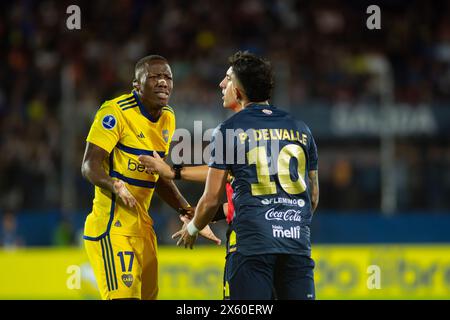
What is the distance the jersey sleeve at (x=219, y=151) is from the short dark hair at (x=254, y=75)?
0.35 m

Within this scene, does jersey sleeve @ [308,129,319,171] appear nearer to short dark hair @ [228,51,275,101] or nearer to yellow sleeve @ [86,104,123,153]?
short dark hair @ [228,51,275,101]

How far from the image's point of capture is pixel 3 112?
17.2 meters

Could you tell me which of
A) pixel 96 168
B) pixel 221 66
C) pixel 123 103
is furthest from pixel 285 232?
pixel 221 66

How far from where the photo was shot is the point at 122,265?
6.42 metres

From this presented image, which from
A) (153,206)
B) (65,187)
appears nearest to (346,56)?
(153,206)

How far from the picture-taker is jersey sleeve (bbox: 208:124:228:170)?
518cm

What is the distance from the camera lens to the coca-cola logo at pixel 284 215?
521cm

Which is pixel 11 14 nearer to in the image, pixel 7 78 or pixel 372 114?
pixel 7 78

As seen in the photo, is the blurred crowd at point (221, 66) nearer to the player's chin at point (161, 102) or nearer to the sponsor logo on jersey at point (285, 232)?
the player's chin at point (161, 102)

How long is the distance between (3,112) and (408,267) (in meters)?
9.09

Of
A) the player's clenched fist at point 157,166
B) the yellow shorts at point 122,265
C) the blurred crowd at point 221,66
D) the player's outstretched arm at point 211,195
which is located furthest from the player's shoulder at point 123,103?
the blurred crowd at point 221,66

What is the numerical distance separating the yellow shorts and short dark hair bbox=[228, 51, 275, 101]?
1.85 metres

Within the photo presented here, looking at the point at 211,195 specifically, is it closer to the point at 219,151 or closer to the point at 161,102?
the point at 219,151
